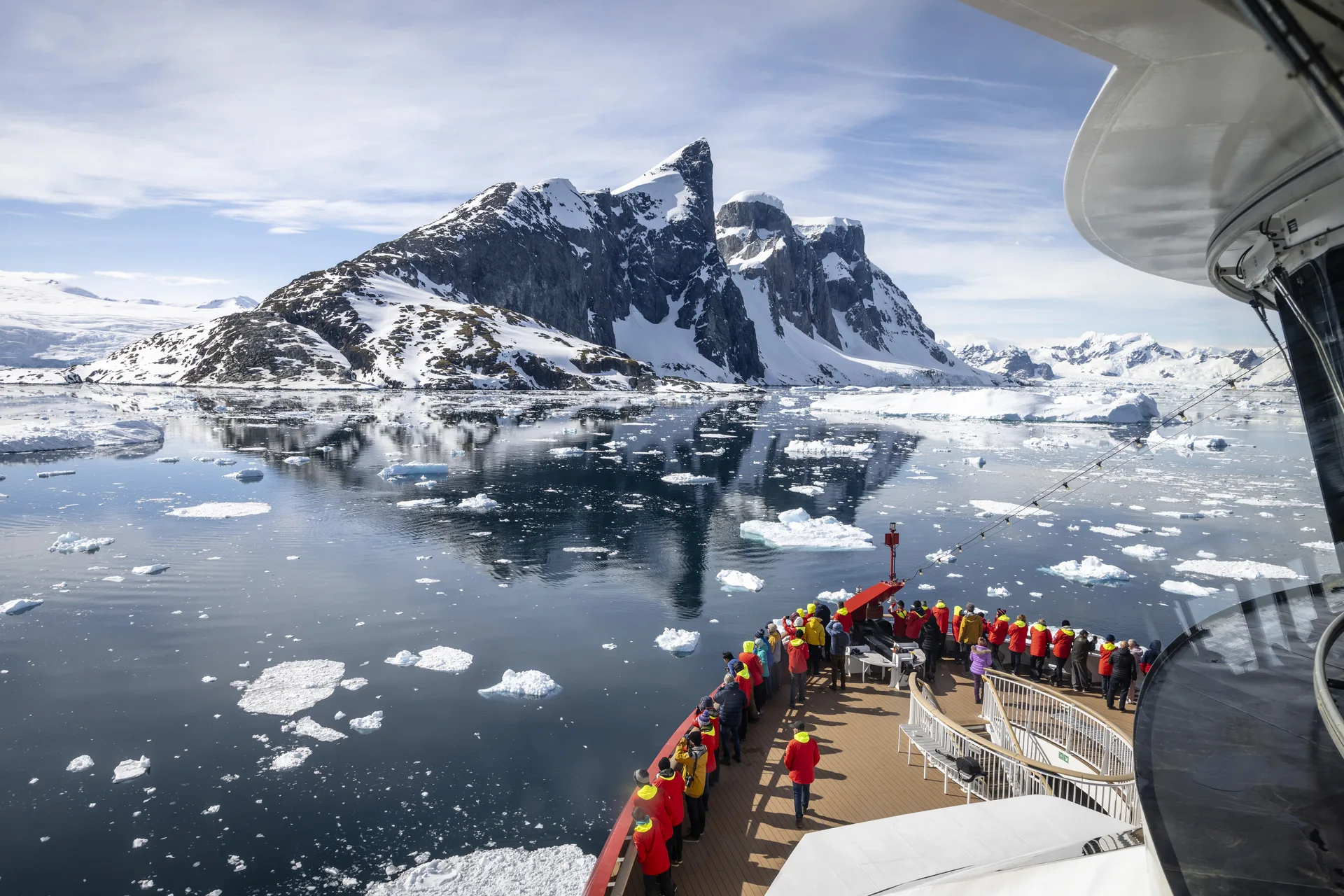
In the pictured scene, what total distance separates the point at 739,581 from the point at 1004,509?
18.5 metres

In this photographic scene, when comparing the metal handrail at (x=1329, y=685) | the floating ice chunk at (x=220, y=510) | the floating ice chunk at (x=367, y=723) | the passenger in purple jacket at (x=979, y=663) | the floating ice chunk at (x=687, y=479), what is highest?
the metal handrail at (x=1329, y=685)

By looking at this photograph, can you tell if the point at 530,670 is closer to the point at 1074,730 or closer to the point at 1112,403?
the point at 1074,730

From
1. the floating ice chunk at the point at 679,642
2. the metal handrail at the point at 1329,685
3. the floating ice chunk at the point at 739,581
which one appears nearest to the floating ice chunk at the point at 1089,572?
the floating ice chunk at the point at 739,581

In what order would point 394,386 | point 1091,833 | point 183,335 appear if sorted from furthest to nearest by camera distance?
point 183,335
point 394,386
point 1091,833

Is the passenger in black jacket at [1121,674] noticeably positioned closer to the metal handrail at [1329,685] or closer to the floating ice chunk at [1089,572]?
the metal handrail at [1329,685]

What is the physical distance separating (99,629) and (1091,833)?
23.9 m

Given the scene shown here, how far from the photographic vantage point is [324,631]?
1975cm

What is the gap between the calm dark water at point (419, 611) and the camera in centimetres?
1103

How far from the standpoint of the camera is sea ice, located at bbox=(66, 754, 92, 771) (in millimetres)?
13047

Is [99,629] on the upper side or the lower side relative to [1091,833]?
lower

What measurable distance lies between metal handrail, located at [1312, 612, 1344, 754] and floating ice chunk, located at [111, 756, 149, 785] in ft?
54.6

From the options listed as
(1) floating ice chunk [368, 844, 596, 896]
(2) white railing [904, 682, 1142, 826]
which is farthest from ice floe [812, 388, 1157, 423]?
(1) floating ice chunk [368, 844, 596, 896]

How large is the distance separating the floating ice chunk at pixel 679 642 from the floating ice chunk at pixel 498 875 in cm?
840

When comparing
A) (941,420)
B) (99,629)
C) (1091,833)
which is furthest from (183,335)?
(1091,833)
